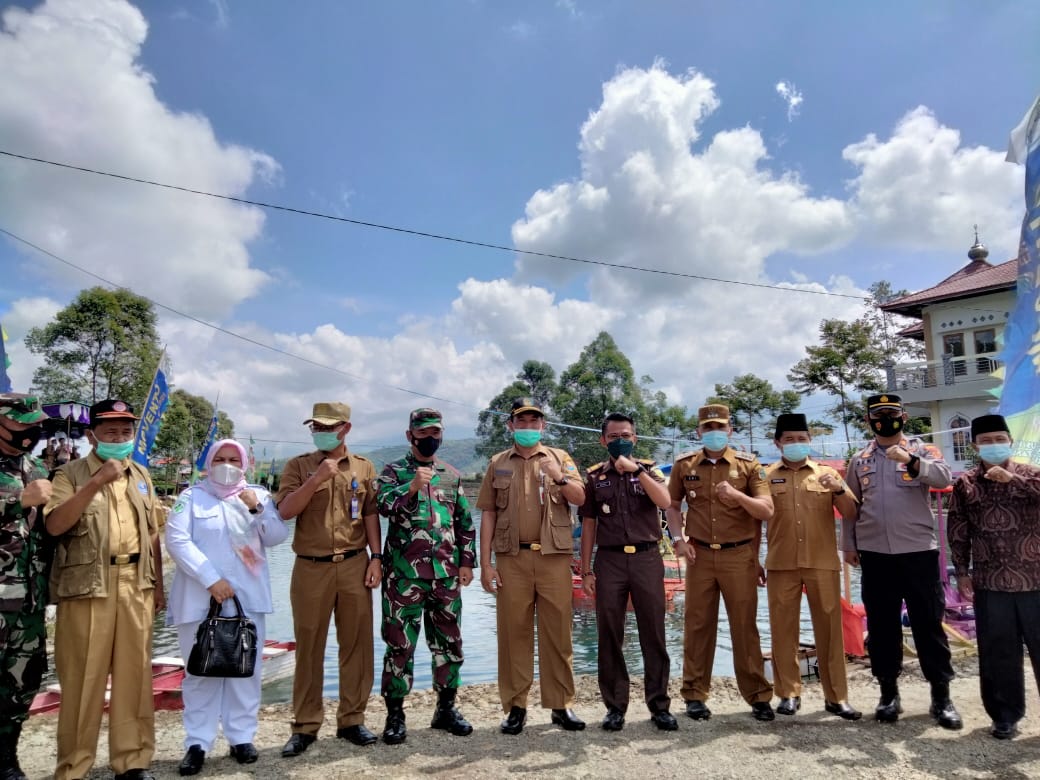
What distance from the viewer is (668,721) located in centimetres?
462

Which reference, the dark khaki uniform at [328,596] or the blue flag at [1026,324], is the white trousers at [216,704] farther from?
the blue flag at [1026,324]

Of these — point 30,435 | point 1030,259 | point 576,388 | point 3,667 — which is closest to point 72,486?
point 30,435

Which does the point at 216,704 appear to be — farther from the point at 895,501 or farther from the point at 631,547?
the point at 895,501

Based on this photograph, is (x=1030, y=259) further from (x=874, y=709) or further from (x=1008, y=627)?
(x=874, y=709)

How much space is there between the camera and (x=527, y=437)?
4.74m

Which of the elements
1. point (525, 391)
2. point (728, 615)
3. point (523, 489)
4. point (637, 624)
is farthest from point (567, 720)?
point (525, 391)

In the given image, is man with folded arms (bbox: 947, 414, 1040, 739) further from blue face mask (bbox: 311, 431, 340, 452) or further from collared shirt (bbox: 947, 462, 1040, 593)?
blue face mask (bbox: 311, 431, 340, 452)

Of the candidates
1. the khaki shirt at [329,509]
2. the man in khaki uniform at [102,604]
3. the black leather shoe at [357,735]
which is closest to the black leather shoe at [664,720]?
the black leather shoe at [357,735]

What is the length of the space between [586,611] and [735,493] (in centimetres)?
1289

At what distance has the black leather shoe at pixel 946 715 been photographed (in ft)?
15.1

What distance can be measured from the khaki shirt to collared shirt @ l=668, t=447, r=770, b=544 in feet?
7.60

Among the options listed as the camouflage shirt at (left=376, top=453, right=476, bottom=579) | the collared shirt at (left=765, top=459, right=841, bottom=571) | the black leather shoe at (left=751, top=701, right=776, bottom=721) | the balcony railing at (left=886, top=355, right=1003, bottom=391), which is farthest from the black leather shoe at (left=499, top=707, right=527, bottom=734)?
the balcony railing at (left=886, top=355, right=1003, bottom=391)

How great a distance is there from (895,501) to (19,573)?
18.1ft

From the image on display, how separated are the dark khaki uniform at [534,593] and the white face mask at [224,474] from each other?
163 cm
